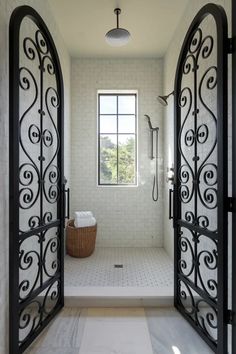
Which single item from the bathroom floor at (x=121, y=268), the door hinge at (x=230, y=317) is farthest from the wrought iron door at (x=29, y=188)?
the door hinge at (x=230, y=317)

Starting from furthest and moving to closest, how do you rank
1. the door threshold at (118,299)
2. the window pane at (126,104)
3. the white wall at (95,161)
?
1. the window pane at (126,104)
2. the white wall at (95,161)
3. the door threshold at (118,299)

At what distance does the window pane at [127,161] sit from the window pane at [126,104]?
0.40 m

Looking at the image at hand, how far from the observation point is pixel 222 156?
1538 mm

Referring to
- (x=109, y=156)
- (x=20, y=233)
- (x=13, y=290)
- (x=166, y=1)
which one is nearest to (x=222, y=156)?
(x=20, y=233)

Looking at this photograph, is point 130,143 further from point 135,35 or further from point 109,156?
point 135,35

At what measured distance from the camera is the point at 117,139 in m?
4.12

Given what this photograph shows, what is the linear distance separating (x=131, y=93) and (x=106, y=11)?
142 centimetres

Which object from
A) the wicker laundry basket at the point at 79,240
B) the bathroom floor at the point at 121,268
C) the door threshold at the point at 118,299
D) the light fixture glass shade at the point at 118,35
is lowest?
the bathroom floor at the point at 121,268

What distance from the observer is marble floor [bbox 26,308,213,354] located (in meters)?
1.69

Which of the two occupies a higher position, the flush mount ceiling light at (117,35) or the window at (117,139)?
the flush mount ceiling light at (117,35)

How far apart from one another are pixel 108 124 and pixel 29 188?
245 cm

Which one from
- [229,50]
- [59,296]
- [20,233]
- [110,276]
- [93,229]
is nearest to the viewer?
[229,50]

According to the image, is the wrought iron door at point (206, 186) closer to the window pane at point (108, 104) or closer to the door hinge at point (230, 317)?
the door hinge at point (230, 317)

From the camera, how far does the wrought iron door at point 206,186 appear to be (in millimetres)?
1536
